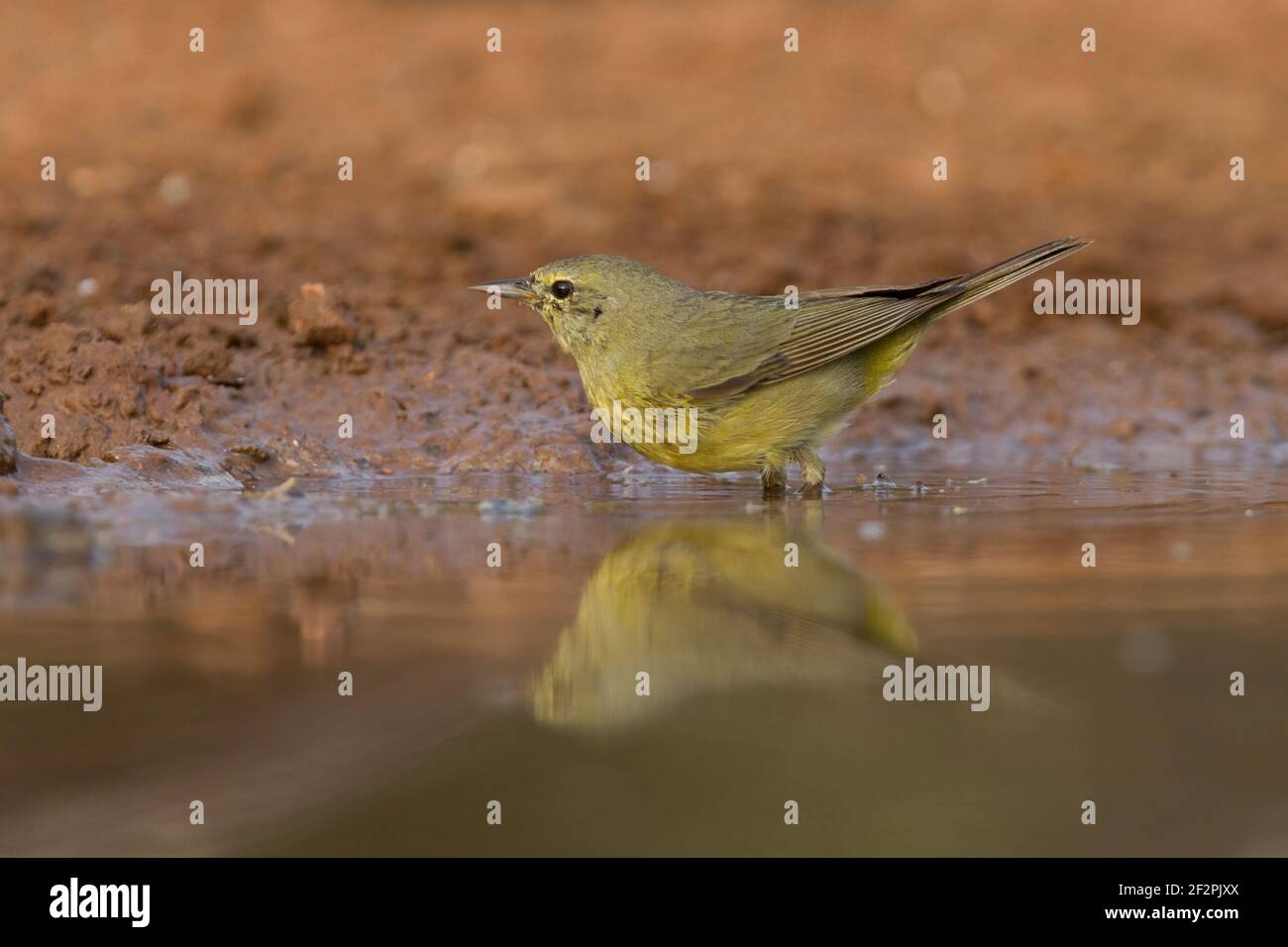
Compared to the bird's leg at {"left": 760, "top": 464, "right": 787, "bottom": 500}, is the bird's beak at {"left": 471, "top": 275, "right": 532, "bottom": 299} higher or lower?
higher

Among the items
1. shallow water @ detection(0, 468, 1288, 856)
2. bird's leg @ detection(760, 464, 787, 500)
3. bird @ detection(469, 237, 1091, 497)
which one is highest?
bird @ detection(469, 237, 1091, 497)

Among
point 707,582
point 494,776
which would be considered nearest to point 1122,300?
point 707,582

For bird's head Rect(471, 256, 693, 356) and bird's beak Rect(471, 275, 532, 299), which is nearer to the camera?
bird's head Rect(471, 256, 693, 356)

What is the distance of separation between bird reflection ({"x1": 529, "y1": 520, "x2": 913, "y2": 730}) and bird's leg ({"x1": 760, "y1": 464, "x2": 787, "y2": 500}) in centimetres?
170

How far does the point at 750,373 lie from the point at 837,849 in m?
4.18

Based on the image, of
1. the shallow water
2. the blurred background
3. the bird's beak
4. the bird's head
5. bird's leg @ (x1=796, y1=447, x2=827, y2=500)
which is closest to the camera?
the shallow water

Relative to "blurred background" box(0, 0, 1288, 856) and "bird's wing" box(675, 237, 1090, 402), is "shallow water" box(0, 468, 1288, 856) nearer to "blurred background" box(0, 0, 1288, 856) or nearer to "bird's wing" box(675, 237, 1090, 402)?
"blurred background" box(0, 0, 1288, 856)

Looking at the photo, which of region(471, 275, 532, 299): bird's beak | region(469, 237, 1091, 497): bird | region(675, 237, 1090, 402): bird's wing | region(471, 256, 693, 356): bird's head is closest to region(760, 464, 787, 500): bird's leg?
region(469, 237, 1091, 497): bird

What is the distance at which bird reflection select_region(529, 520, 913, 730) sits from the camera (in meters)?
3.58

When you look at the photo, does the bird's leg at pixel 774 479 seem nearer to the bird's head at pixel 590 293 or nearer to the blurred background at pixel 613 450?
the blurred background at pixel 613 450

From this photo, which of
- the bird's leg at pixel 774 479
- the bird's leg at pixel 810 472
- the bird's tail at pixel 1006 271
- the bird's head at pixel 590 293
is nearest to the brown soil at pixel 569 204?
the bird's head at pixel 590 293

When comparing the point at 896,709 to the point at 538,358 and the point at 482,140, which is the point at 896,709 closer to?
the point at 538,358

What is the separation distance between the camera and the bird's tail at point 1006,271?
679 cm

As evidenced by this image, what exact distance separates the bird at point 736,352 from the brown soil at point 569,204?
103cm
